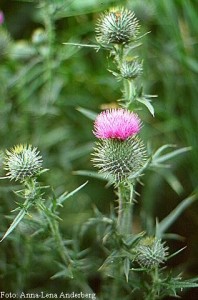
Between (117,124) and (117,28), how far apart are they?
0.39 metres

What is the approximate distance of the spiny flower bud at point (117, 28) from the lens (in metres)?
2.16

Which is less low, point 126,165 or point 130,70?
point 130,70

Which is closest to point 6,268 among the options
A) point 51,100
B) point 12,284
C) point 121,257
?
point 12,284

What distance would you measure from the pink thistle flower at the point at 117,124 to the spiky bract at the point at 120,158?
0.21 feet

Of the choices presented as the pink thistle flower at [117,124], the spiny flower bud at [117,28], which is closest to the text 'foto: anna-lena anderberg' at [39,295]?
the pink thistle flower at [117,124]

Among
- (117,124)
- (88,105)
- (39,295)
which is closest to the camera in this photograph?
(117,124)

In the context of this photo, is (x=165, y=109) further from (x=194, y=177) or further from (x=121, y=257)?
(x=121, y=257)

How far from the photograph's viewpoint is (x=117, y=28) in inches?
84.2

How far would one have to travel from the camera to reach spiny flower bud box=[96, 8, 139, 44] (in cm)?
216

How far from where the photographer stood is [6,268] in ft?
8.50

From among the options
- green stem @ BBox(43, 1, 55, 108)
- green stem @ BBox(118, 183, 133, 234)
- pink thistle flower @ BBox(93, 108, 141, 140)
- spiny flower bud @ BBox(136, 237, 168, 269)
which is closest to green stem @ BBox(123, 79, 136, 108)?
pink thistle flower @ BBox(93, 108, 141, 140)

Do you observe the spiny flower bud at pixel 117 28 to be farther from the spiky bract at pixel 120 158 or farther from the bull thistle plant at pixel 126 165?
the spiky bract at pixel 120 158

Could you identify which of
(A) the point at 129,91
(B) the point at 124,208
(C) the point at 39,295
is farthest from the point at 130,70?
(C) the point at 39,295

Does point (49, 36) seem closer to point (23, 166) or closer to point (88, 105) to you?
point (88, 105)
